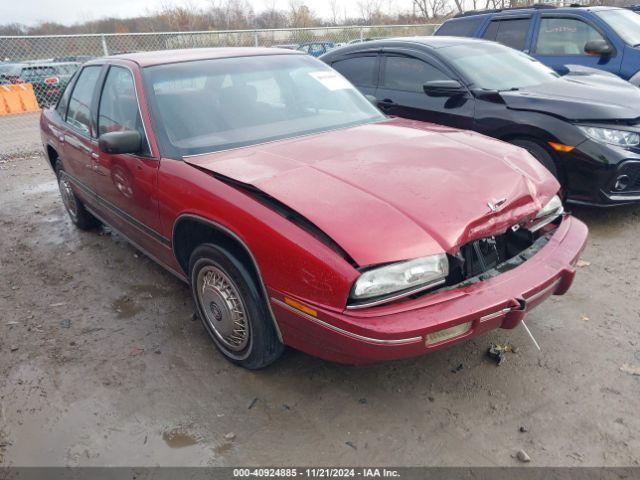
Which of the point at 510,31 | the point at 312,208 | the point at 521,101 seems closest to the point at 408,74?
the point at 521,101

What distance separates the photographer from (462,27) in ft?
24.7

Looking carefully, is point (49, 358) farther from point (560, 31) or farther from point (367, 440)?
point (560, 31)

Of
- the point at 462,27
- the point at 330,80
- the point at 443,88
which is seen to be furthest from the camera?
the point at 462,27

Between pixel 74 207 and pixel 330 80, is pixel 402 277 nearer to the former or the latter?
pixel 330 80

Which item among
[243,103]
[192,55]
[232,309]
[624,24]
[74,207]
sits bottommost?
[74,207]

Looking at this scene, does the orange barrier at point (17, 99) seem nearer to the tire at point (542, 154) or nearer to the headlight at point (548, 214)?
the tire at point (542, 154)

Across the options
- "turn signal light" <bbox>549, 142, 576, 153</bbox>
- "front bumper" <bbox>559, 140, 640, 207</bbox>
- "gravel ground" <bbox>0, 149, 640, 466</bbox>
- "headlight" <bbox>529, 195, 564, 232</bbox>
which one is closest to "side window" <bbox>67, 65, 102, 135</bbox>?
"gravel ground" <bbox>0, 149, 640, 466</bbox>

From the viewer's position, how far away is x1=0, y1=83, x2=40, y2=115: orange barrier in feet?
44.4

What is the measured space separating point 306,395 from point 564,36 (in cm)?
645

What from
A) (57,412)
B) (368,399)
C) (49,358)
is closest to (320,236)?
(368,399)

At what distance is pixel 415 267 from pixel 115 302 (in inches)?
99.3

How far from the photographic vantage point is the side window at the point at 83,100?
3.94m

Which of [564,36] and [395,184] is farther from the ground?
[564,36]

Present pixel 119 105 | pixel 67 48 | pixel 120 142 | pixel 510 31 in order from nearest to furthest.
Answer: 1. pixel 120 142
2. pixel 119 105
3. pixel 510 31
4. pixel 67 48
